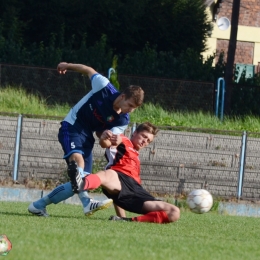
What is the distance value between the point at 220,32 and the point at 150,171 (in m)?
18.8

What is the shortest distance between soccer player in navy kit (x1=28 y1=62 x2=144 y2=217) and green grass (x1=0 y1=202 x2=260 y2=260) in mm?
271

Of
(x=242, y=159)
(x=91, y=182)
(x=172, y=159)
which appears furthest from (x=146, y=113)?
(x=91, y=182)

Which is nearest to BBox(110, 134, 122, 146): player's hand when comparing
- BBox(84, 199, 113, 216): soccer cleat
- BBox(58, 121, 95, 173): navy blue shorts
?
BBox(58, 121, 95, 173): navy blue shorts

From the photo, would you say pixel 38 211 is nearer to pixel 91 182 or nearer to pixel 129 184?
pixel 91 182

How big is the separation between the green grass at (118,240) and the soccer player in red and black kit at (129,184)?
24 centimetres

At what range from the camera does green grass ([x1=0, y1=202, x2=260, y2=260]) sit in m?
6.42

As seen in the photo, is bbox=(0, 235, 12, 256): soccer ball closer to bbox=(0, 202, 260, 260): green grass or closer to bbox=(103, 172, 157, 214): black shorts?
bbox=(0, 202, 260, 260): green grass

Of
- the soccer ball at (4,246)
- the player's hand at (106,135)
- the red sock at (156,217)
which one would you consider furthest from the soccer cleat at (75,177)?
the soccer ball at (4,246)

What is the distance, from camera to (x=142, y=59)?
27.5 meters

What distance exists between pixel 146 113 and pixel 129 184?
12446 millimetres

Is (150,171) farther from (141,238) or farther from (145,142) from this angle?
(141,238)

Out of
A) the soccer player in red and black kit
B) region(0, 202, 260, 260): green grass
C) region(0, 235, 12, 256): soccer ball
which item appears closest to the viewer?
region(0, 235, 12, 256): soccer ball

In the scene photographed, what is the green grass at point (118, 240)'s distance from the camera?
6422 millimetres

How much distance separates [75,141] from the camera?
9680 millimetres
